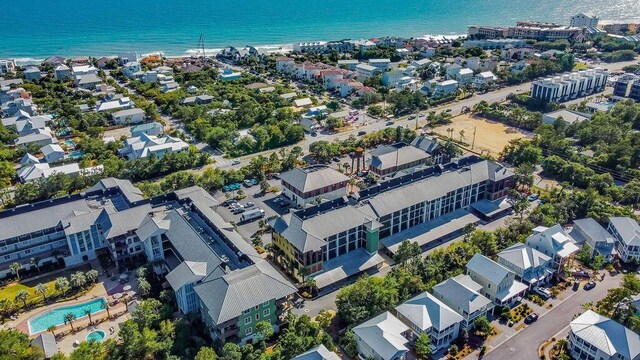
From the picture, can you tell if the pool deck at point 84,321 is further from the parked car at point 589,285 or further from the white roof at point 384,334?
the parked car at point 589,285

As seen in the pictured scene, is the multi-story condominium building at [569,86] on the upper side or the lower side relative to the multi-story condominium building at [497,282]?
upper

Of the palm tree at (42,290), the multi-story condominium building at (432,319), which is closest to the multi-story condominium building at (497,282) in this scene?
the multi-story condominium building at (432,319)

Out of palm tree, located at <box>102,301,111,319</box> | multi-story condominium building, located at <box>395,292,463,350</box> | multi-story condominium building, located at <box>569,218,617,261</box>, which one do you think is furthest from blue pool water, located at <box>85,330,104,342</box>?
multi-story condominium building, located at <box>569,218,617,261</box>

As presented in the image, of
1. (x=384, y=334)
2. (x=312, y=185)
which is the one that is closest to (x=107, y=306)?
(x=384, y=334)

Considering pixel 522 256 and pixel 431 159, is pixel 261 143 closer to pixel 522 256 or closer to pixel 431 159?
pixel 431 159

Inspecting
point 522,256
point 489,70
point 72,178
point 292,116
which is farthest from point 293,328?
point 489,70

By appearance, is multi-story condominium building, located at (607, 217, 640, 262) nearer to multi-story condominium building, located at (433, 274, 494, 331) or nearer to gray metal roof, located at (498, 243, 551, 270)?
gray metal roof, located at (498, 243, 551, 270)
